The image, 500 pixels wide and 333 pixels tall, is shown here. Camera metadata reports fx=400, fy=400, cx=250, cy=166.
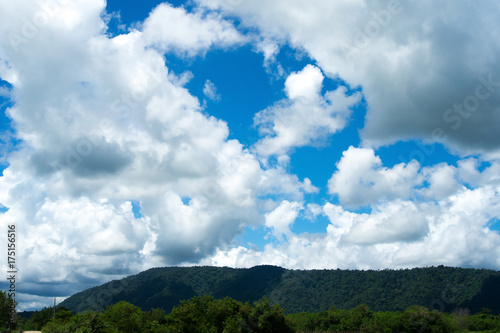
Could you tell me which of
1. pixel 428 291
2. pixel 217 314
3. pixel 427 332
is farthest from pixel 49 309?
pixel 428 291

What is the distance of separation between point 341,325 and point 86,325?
76524 mm

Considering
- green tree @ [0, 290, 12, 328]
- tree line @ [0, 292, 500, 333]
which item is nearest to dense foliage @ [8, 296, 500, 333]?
tree line @ [0, 292, 500, 333]

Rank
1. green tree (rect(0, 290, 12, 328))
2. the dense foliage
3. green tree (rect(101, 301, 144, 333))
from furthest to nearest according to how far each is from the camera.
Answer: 1. green tree (rect(0, 290, 12, 328))
2. green tree (rect(101, 301, 144, 333))
3. the dense foliage

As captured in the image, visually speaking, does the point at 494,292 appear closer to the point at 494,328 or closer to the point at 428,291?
the point at 428,291

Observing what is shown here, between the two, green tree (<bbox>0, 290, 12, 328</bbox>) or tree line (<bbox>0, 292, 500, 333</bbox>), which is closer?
tree line (<bbox>0, 292, 500, 333</bbox>)

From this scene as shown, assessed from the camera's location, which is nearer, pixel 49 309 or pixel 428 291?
pixel 49 309

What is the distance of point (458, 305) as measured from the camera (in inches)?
7377

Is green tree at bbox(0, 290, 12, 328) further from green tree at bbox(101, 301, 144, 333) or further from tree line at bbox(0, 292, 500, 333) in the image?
green tree at bbox(101, 301, 144, 333)

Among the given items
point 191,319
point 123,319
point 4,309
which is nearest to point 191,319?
point 191,319

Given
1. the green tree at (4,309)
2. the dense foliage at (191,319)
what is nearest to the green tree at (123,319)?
the dense foliage at (191,319)

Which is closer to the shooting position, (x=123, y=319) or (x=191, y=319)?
(x=123, y=319)

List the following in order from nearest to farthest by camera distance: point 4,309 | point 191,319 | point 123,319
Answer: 1. point 123,319
2. point 191,319
3. point 4,309

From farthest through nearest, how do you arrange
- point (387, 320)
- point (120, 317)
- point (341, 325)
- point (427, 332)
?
point (341, 325) → point (387, 320) → point (427, 332) → point (120, 317)

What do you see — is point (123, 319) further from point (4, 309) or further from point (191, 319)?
point (4, 309)
